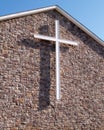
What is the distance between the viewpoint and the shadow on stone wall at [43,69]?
15609mm

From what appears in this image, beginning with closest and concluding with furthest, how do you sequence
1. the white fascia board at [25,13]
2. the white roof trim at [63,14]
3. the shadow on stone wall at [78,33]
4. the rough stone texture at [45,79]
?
the rough stone texture at [45,79] < the white fascia board at [25,13] < the white roof trim at [63,14] < the shadow on stone wall at [78,33]

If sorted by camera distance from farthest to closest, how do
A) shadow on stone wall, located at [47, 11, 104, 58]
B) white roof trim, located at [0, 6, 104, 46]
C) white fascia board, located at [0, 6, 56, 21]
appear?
shadow on stone wall, located at [47, 11, 104, 58] → white roof trim, located at [0, 6, 104, 46] → white fascia board, located at [0, 6, 56, 21]

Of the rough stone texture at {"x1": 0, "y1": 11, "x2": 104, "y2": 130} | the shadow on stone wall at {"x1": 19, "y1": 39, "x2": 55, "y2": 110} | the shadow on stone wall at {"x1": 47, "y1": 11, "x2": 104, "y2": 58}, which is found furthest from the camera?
the shadow on stone wall at {"x1": 47, "y1": 11, "x2": 104, "y2": 58}

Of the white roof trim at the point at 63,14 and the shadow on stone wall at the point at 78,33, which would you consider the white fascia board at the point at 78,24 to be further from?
the shadow on stone wall at the point at 78,33

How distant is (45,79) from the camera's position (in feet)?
52.0

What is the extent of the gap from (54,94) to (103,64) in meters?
3.82

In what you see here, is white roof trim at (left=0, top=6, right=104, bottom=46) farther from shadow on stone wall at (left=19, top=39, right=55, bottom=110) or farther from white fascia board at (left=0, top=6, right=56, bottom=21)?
shadow on stone wall at (left=19, top=39, right=55, bottom=110)

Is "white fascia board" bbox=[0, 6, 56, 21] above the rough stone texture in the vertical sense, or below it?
above

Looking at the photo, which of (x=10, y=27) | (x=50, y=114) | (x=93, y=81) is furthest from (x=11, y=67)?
(x=93, y=81)

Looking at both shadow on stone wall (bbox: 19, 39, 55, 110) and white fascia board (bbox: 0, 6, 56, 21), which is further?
shadow on stone wall (bbox: 19, 39, 55, 110)

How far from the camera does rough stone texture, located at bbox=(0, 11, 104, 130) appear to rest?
14.9 m

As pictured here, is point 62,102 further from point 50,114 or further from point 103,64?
point 103,64

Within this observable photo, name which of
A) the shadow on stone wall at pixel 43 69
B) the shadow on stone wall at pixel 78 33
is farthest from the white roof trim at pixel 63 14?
the shadow on stone wall at pixel 43 69

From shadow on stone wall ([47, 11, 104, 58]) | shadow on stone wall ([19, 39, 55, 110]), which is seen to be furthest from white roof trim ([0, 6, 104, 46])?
shadow on stone wall ([19, 39, 55, 110])
